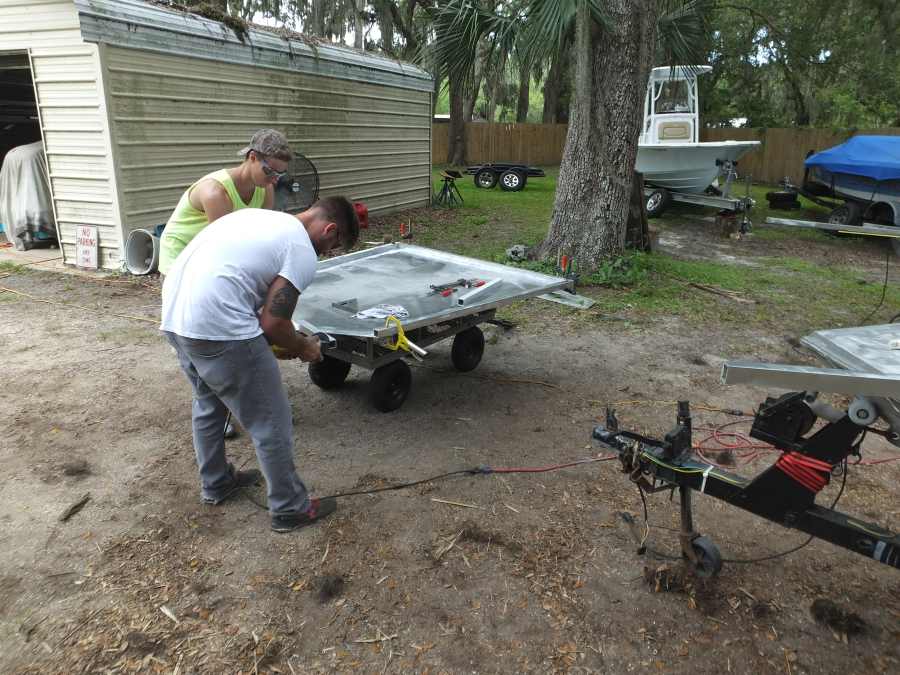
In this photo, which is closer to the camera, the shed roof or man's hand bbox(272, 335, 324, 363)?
man's hand bbox(272, 335, 324, 363)

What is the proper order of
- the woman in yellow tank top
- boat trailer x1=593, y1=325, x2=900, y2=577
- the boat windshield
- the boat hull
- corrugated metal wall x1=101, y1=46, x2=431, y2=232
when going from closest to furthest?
boat trailer x1=593, y1=325, x2=900, y2=577, the woman in yellow tank top, corrugated metal wall x1=101, y1=46, x2=431, y2=232, the boat hull, the boat windshield

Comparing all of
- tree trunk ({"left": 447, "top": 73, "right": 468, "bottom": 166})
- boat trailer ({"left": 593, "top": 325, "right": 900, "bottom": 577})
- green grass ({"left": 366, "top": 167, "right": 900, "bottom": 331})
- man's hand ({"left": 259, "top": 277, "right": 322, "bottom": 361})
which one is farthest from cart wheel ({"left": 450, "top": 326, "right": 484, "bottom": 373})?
tree trunk ({"left": 447, "top": 73, "right": 468, "bottom": 166})

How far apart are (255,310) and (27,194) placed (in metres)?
8.42

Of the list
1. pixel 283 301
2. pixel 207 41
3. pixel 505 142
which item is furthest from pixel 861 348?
pixel 505 142

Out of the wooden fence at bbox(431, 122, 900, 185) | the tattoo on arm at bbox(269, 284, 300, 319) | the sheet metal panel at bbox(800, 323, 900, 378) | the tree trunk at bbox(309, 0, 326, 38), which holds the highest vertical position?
the tree trunk at bbox(309, 0, 326, 38)

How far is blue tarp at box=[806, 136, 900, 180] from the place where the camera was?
1084 centimetres

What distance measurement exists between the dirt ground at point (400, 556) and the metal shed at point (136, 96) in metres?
3.80

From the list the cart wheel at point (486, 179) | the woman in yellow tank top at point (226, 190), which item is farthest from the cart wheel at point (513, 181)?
the woman in yellow tank top at point (226, 190)

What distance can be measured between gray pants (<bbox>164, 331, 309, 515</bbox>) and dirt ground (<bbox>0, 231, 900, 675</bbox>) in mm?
264

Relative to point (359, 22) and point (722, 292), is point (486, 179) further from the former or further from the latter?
point (722, 292)

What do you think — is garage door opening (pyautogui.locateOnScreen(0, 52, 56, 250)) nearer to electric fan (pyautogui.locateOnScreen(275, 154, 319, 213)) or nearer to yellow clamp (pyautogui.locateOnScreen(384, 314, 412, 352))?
electric fan (pyautogui.locateOnScreen(275, 154, 319, 213))

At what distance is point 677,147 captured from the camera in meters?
12.8

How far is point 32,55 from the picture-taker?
7.57m

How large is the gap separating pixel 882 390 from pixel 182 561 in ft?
9.29
